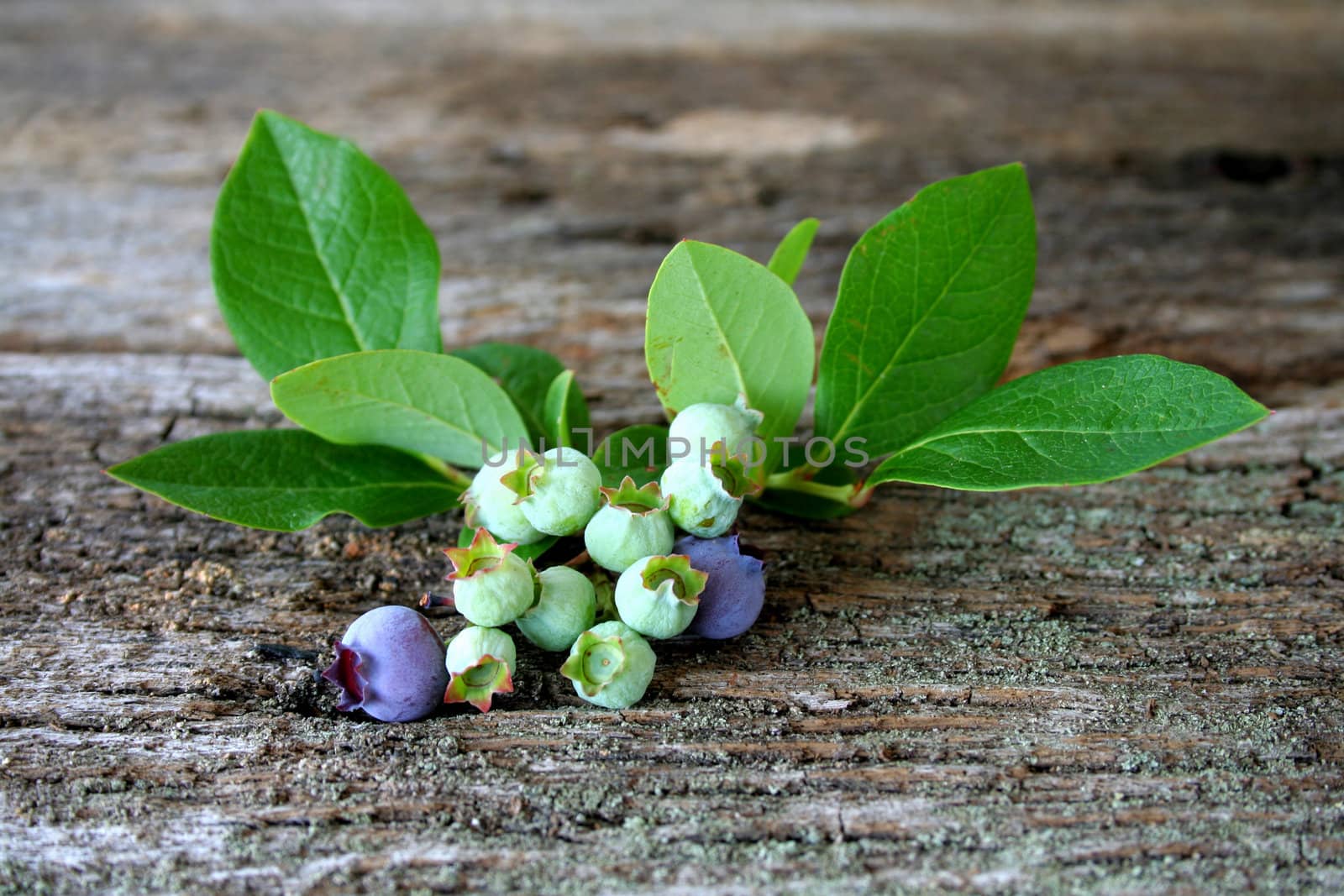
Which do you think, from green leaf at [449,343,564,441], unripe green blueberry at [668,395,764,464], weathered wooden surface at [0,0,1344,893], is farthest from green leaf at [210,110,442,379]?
unripe green blueberry at [668,395,764,464]

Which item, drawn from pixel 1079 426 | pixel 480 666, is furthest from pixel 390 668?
Result: pixel 1079 426

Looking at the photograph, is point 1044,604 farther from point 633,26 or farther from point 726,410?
point 633,26

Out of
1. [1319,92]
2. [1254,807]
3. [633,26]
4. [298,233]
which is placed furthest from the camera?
[633,26]

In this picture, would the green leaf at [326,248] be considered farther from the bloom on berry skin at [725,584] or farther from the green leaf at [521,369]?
the bloom on berry skin at [725,584]

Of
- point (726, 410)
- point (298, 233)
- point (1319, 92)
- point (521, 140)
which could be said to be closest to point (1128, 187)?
point (1319, 92)

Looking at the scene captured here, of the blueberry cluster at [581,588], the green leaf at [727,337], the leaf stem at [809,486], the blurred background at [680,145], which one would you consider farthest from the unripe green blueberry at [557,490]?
the blurred background at [680,145]
